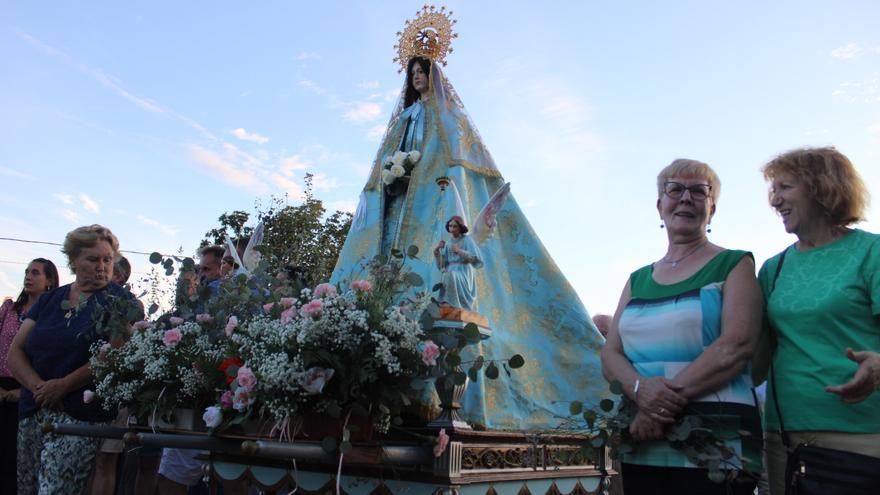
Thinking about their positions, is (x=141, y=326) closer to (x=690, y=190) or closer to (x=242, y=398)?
(x=242, y=398)

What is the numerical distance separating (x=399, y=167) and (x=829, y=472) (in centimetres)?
398

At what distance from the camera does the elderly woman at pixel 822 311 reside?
2.09 m

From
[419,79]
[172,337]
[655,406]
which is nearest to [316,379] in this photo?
[172,337]

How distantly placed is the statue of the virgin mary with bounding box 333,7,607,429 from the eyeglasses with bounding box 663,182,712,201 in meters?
1.71

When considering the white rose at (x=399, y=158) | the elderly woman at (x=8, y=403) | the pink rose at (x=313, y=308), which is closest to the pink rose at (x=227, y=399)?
the pink rose at (x=313, y=308)

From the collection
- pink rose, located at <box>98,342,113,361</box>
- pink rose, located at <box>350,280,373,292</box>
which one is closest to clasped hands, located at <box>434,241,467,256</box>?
pink rose, located at <box>350,280,373,292</box>

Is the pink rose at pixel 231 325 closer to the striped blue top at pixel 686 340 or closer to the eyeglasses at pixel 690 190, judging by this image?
the striped blue top at pixel 686 340

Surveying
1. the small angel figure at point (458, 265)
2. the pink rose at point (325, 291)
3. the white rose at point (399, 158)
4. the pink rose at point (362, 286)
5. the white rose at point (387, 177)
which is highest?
the white rose at point (399, 158)

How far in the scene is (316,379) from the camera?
2.42 m

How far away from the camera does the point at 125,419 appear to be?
13.5ft

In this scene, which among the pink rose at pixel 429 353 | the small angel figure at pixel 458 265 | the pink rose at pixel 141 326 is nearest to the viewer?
the pink rose at pixel 429 353

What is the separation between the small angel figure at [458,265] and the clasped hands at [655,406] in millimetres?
1362

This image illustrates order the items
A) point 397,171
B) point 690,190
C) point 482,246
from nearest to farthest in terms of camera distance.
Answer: point 690,190 < point 482,246 < point 397,171

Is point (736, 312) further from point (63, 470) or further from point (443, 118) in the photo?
point (443, 118)
